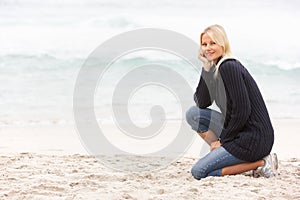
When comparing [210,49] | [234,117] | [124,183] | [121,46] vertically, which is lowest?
[124,183]

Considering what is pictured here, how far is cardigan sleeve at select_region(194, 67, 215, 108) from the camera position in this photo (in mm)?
3675

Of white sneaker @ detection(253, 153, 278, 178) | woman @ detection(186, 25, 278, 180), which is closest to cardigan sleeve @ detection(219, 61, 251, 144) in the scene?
woman @ detection(186, 25, 278, 180)

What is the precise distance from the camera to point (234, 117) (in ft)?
11.3

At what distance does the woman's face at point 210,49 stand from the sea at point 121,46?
→ 4991 mm

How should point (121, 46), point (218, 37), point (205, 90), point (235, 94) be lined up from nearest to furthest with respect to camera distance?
1. point (235, 94)
2. point (218, 37)
3. point (205, 90)
4. point (121, 46)

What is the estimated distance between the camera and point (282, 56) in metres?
14.1

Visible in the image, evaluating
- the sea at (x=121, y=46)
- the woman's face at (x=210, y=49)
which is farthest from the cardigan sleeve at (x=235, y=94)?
the sea at (x=121, y=46)

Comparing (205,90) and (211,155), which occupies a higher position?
(205,90)

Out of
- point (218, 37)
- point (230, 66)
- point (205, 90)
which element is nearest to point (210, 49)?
point (218, 37)

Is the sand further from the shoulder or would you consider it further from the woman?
the shoulder

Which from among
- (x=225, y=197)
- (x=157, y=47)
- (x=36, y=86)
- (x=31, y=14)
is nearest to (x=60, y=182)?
(x=225, y=197)

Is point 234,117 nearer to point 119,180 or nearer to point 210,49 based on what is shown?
point 210,49

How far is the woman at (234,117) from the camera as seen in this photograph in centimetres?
343

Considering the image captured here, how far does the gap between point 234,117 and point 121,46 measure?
11002 mm
